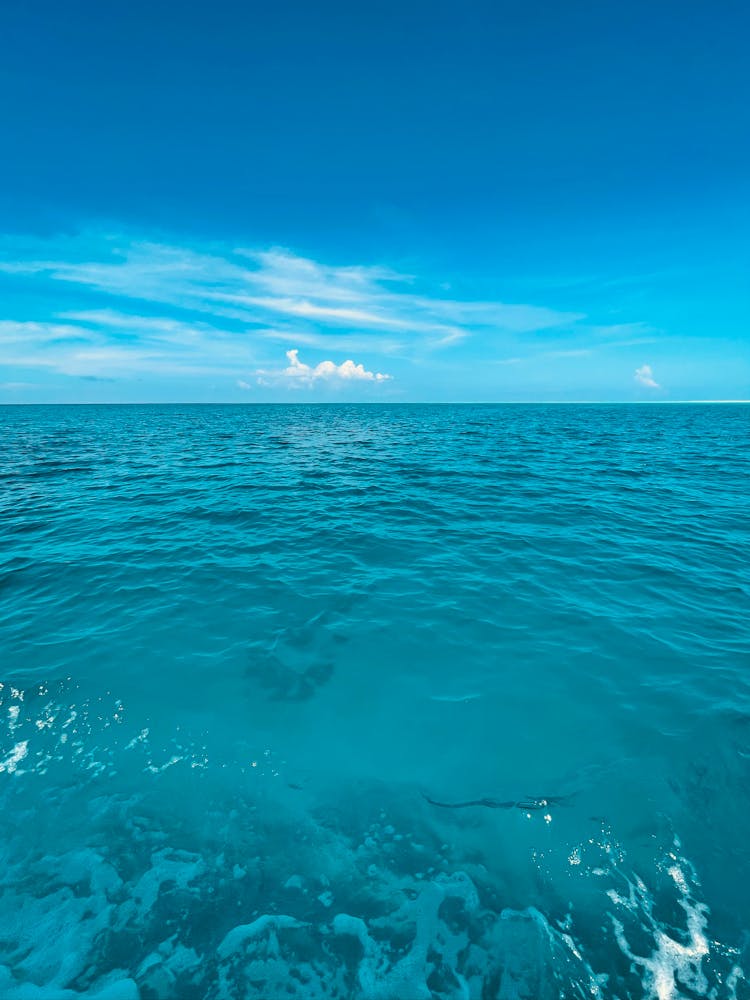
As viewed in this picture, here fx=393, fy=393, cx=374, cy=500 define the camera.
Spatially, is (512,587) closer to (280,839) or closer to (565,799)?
(565,799)

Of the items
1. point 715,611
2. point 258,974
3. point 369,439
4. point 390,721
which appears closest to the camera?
point 258,974

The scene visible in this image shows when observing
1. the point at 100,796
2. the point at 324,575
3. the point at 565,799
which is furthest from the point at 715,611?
the point at 100,796

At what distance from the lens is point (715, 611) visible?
31.4 ft

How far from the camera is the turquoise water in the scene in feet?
13.3

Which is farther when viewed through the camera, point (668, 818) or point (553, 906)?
→ point (668, 818)

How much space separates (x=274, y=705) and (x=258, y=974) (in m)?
3.42

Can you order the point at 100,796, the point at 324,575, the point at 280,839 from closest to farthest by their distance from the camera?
the point at 280,839
the point at 100,796
the point at 324,575

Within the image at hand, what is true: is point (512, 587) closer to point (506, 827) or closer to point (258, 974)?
point (506, 827)

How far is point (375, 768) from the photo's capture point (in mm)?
5992

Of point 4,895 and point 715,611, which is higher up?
point 715,611

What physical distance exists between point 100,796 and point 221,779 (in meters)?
1.58

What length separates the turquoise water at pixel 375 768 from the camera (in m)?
4.06

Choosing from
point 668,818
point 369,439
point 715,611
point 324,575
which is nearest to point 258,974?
point 668,818

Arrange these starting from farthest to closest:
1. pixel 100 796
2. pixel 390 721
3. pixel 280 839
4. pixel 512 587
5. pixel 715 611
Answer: pixel 512 587 < pixel 715 611 < pixel 390 721 < pixel 100 796 < pixel 280 839
